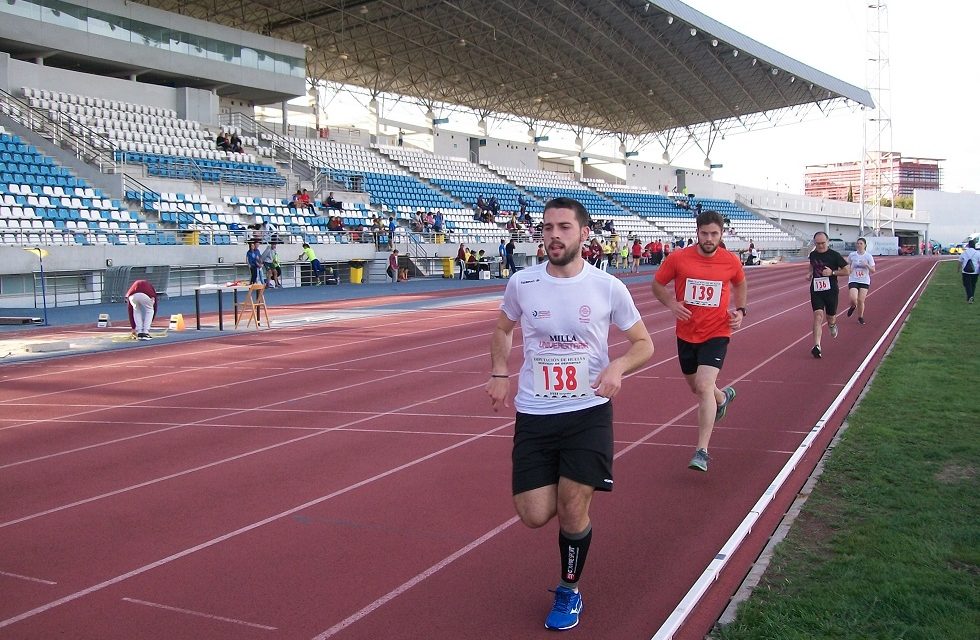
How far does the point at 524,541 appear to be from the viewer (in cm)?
538

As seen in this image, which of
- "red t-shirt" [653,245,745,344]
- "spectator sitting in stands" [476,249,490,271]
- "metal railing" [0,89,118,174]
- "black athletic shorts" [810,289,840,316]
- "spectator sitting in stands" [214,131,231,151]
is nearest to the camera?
"red t-shirt" [653,245,745,344]

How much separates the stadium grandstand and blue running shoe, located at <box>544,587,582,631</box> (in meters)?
21.2

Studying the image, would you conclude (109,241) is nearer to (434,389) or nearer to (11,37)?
(11,37)

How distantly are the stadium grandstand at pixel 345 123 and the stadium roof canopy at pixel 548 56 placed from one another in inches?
7.6

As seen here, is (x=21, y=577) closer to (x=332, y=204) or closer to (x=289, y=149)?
(x=332, y=204)

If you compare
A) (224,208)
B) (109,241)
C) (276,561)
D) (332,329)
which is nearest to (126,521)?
(276,561)

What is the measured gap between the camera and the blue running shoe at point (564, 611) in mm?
4086

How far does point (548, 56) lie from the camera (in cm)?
5256

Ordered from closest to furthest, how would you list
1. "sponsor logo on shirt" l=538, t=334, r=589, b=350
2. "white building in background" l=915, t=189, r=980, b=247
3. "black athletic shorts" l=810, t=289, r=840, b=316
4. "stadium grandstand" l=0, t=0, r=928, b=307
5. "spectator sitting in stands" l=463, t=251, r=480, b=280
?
"sponsor logo on shirt" l=538, t=334, r=589, b=350
"black athletic shorts" l=810, t=289, r=840, b=316
"stadium grandstand" l=0, t=0, r=928, b=307
"spectator sitting in stands" l=463, t=251, r=480, b=280
"white building in background" l=915, t=189, r=980, b=247

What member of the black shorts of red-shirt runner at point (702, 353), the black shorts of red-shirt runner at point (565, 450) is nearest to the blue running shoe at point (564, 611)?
the black shorts of red-shirt runner at point (565, 450)

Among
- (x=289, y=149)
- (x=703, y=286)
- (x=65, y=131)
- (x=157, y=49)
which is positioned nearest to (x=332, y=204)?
(x=289, y=149)

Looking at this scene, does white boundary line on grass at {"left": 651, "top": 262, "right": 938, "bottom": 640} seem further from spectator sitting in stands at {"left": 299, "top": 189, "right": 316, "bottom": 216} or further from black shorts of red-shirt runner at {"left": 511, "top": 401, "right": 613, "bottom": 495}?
spectator sitting in stands at {"left": 299, "top": 189, "right": 316, "bottom": 216}

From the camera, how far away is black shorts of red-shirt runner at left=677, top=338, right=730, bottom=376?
7.02 meters

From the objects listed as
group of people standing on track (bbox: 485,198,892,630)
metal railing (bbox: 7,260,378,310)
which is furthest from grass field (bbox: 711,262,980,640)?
metal railing (bbox: 7,260,378,310)
